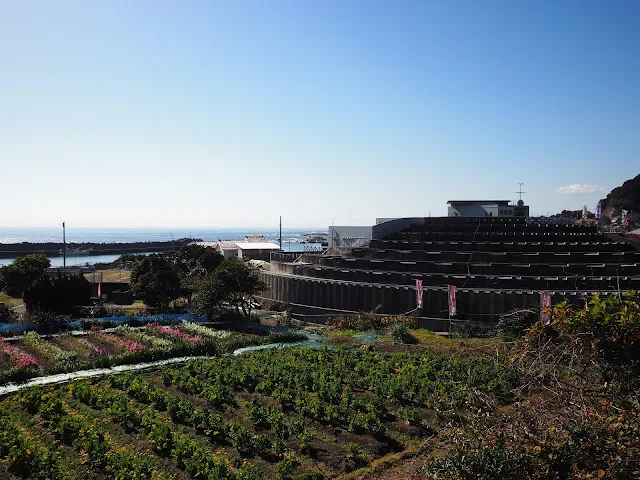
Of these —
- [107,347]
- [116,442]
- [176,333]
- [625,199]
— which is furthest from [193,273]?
[625,199]

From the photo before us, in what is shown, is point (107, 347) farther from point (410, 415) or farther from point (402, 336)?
point (410, 415)

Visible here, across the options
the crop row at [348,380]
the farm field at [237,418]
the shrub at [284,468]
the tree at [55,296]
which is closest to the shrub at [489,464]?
the farm field at [237,418]

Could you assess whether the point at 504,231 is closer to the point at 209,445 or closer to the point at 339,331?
the point at 339,331

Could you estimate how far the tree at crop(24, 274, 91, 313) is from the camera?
35531mm

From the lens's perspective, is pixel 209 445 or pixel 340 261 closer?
pixel 209 445

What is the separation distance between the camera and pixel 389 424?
16.0 meters

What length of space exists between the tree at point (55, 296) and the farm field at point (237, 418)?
59.4 feet

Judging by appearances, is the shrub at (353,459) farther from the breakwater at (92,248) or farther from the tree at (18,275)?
the breakwater at (92,248)

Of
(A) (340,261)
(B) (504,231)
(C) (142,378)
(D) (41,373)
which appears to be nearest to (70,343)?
(D) (41,373)

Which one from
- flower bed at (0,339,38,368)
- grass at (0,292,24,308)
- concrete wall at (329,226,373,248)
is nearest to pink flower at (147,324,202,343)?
flower bed at (0,339,38,368)

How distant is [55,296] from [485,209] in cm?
4576

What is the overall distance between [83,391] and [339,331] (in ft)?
58.6

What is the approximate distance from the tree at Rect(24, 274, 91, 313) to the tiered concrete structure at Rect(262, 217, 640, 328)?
49.3 ft

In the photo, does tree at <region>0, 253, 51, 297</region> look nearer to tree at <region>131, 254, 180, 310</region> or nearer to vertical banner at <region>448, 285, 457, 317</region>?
tree at <region>131, 254, 180, 310</region>
